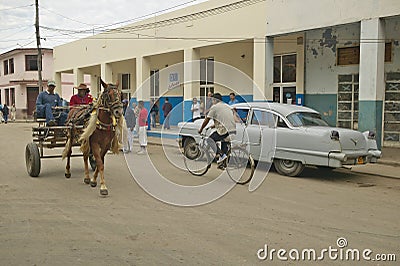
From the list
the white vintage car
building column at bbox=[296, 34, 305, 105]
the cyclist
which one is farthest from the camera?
building column at bbox=[296, 34, 305, 105]

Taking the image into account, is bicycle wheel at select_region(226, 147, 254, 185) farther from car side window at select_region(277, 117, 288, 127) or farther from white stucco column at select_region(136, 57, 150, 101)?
white stucco column at select_region(136, 57, 150, 101)

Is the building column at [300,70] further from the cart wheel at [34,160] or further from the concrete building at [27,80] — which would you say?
the concrete building at [27,80]

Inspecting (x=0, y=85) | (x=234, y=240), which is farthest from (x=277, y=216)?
(x=0, y=85)

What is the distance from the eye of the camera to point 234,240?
5.66 metres

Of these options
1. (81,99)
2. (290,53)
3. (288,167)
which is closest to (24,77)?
(290,53)

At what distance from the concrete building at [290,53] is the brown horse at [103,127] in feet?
26.3

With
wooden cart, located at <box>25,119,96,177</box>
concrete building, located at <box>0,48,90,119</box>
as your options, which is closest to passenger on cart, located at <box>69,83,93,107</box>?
wooden cart, located at <box>25,119,96,177</box>

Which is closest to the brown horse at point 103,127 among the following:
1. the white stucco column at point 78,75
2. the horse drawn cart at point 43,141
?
the horse drawn cart at point 43,141

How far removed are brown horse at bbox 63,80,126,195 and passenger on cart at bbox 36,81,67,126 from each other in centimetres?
175

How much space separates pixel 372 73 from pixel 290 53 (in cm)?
662

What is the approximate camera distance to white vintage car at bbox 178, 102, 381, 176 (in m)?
10.1

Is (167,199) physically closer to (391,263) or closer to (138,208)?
(138,208)

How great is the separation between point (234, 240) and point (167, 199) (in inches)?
102

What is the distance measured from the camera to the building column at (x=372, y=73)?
1310cm
